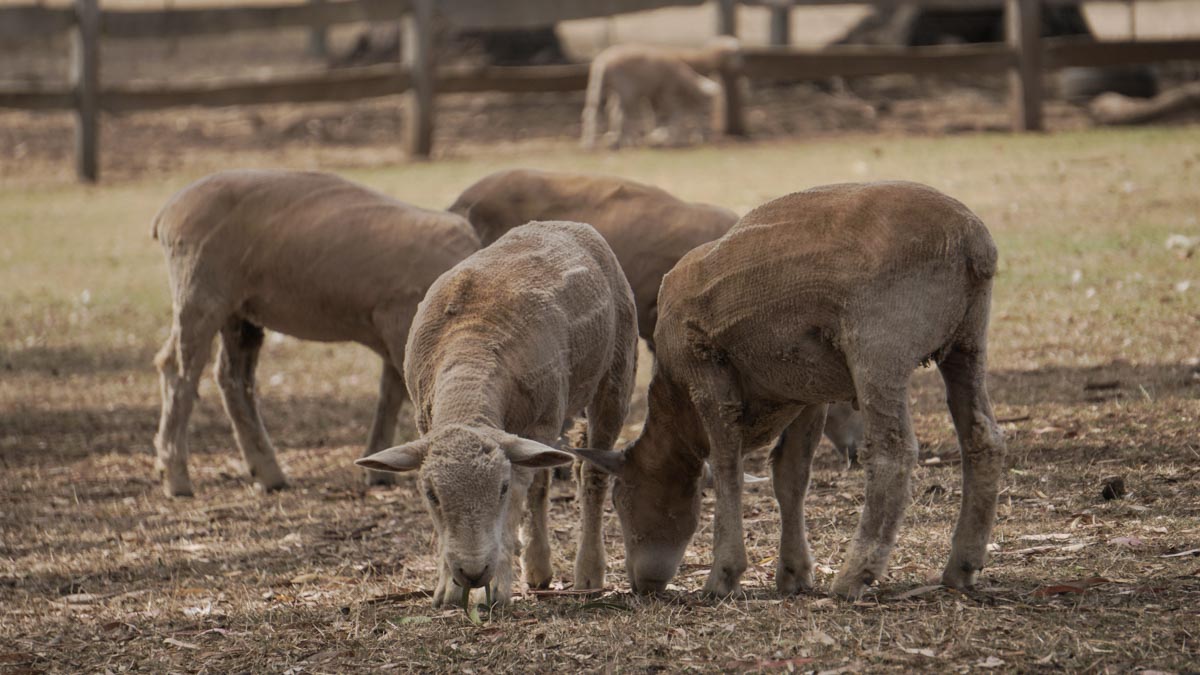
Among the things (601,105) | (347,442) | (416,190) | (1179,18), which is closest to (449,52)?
(601,105)

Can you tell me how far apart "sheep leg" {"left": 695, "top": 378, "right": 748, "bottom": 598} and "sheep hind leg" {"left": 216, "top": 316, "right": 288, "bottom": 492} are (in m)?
3.30

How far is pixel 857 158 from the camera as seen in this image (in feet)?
55.0

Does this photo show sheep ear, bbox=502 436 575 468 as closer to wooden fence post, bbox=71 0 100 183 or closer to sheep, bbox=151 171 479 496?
sheep, bbox=151 171 479 496

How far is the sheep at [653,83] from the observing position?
18484mm

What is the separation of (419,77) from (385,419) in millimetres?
10885

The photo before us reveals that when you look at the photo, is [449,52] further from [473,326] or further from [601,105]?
[473,326]

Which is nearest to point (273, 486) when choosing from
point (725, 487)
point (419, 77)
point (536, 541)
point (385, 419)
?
point (385, 419)

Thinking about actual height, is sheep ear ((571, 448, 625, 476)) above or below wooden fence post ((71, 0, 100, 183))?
above

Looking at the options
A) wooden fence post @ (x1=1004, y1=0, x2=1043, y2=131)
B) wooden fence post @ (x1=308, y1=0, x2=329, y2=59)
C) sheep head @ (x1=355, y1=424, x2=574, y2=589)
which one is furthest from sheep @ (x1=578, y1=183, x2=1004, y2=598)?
wooden fence post @ (x1=308, y1=0, x2=329, y2=59)

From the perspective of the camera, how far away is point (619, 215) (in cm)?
821

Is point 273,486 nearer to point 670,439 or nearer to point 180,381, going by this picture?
point 180,381

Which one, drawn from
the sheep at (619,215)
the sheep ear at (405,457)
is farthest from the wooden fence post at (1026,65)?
the sheep ear at (405,457)

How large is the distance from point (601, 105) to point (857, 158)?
11.9 feet

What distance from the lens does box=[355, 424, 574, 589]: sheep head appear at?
4855mm
